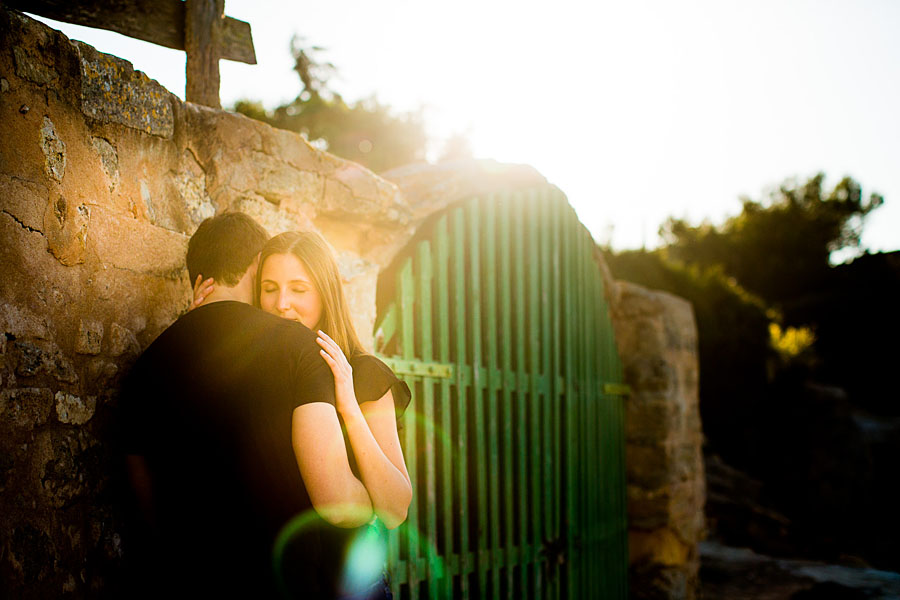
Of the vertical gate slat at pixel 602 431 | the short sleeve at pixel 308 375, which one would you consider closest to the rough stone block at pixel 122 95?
the short sleeve at pixel 308 375

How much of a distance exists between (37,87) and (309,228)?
0.93 metres

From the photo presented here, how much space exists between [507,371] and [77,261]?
2.19 meters

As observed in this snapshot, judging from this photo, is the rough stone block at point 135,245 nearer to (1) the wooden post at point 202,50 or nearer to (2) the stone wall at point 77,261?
(2) the stone wall at point 77,261

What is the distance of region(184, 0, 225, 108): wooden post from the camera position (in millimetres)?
2178

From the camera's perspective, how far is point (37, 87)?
1571 millimetres

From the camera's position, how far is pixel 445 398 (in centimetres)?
297

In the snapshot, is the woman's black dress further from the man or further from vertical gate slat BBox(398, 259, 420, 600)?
vertical gate slat BBox(398, 259, 420, 600)

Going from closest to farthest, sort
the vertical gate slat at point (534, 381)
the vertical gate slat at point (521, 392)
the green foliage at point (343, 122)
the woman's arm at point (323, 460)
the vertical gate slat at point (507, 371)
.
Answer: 1. the woman's arm at point (323, 460)
2. the vertical gate slat at point (507, 371)
3. the vertical gate slat at point (521, 392)
4. the vertical gate slat at point (534, 381)
5. the green foliage at point (343, 122)

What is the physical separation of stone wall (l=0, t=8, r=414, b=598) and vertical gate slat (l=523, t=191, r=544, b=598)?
2042 mm

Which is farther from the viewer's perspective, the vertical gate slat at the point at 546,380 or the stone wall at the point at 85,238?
the vertical gate slat at the point at 546,380

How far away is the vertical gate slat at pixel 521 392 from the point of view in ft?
11.2

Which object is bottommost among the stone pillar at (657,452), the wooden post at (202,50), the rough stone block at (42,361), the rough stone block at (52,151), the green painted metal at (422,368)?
the stone pillar at (657,452)

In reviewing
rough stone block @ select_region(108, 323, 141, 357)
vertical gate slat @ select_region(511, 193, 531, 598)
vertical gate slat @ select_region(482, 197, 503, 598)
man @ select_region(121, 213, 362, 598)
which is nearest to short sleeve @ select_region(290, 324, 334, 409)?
man @ select_region(121, 213, 362, 598)

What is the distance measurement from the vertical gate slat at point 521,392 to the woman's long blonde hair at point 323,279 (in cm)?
186
